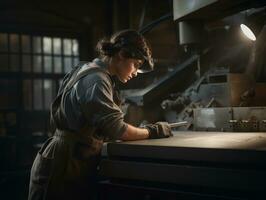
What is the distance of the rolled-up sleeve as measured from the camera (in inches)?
87.1

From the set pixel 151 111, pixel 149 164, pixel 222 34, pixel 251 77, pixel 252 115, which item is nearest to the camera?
pixel 149 164

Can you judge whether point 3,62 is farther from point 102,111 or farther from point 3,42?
point 102,111

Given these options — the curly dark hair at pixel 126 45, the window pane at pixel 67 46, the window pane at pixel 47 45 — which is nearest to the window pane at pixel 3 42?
the window pane at pixel 47 45

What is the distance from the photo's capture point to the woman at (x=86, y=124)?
2254mm

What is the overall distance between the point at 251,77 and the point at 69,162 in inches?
77.9

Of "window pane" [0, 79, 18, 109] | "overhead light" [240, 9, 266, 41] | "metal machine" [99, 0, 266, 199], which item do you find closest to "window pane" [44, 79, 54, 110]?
"window pane" [0, 79, 18, 109]

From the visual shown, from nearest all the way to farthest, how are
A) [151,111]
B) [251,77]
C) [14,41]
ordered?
[251,77], [151,111], [14,41]

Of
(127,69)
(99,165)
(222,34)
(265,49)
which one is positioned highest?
(222,34)

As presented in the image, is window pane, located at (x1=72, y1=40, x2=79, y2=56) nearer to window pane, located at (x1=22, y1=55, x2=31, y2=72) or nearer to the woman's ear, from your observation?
window pane, located at (x1=22, y1=55, x2=31, y2=72)

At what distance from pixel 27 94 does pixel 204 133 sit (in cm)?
476

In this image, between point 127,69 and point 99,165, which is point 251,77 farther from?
point 99,165

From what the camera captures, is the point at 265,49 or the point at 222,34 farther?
the point at 222,34

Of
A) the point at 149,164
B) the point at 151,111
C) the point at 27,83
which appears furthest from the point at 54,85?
the point at 149,164

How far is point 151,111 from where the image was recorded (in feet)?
15.7
